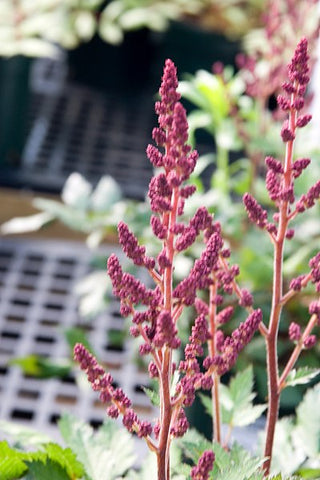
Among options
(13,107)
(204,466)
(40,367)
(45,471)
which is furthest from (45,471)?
(13,107)

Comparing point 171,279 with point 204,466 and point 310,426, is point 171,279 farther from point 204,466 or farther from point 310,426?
point 310,426

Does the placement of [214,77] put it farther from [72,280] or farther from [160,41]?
[160,41]

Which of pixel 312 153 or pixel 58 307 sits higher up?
pixel 312 153

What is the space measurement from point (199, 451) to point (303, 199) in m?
0.17

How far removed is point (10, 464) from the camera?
0.53 metres

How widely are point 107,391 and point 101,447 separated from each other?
5.2 inches

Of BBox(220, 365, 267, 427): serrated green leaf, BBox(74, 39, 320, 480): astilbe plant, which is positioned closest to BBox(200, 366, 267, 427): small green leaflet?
BBox(220, 365, 267, 427): serrated green leaf

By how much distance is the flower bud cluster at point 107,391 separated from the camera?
459mm

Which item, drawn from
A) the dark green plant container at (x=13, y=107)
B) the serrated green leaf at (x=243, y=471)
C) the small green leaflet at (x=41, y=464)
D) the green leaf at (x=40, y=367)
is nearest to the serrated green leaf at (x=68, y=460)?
the small green leaflet at (x=41, y=464)

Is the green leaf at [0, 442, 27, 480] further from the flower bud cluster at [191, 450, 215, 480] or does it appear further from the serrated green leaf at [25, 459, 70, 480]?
the flower bud cluster at [191, 450, 215, 480]

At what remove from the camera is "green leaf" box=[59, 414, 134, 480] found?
0.57 m

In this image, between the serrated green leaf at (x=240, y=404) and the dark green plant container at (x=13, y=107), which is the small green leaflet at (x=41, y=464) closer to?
the serrated green leaf at (x=240, y=404)

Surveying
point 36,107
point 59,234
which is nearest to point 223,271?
point 59,234

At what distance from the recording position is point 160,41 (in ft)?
5.80
